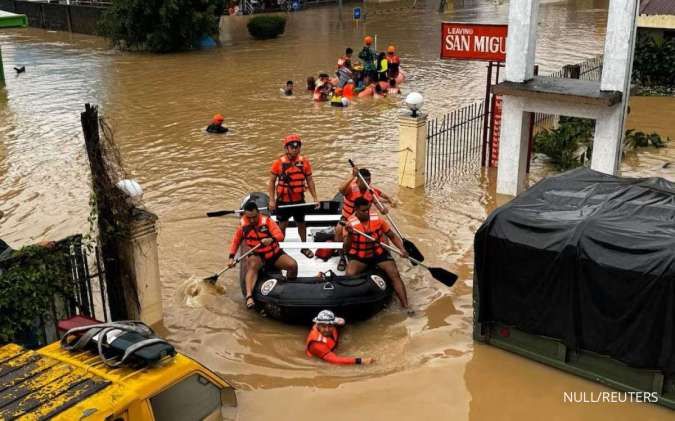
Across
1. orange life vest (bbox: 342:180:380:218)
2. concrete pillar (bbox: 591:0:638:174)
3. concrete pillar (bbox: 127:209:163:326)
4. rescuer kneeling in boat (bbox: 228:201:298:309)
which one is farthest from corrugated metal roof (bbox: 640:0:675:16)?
concrete pillar (bbox: 127:209:163:326)

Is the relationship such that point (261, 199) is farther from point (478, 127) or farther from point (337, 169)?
point (478, 127)

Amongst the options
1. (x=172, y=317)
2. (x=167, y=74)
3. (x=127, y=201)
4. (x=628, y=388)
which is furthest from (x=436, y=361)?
(x=167, y=74)

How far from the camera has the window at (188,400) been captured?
5.54 meters

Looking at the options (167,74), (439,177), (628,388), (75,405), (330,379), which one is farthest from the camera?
(167,74)

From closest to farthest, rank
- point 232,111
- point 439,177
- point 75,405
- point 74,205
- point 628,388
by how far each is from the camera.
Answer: point 75,405 → point 628,388 → point 74,205 → point 439,177 → point 232,111

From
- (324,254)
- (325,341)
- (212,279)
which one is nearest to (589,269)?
(325,341)

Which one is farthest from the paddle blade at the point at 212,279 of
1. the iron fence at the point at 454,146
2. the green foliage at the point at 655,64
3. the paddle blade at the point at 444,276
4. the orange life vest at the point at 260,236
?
the green foliage at the point at 655,64

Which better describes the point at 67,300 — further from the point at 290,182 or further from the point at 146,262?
the point at 290,182

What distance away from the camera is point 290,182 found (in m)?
11.3

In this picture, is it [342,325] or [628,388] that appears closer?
[628,388]

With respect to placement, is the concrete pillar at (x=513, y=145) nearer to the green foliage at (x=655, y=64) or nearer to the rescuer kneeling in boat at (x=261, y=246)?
the rescuer kneeling in boat at (x=261, y=246)

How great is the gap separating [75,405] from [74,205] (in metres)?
9.68

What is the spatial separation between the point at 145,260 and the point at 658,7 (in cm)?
2052

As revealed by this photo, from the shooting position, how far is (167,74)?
28.1 m
